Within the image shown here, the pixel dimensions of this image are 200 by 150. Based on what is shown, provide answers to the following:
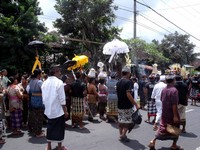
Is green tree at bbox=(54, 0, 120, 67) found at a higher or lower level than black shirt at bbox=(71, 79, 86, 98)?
higher

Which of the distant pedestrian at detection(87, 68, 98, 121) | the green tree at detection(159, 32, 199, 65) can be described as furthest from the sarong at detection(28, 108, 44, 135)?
the green tree at detection(159, 32, 199, 65)

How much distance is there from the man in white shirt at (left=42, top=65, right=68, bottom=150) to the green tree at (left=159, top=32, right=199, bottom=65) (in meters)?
44.7

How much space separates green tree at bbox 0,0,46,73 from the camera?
14656mm

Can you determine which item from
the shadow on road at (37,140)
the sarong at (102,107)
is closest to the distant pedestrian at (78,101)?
the shadow on road at (37,140)

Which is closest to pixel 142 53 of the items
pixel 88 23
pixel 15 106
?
pixel 88 23

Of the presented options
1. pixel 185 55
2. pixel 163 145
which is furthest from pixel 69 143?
pixel 185 55

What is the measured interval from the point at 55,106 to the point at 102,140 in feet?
7.06

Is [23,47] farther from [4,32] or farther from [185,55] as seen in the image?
[185,55]

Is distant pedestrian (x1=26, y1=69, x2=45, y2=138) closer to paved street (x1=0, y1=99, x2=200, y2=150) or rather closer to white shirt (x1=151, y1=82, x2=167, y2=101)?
paved street (x1=0, y1=99, x2=200, y2=150)

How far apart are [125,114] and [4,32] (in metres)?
9.69

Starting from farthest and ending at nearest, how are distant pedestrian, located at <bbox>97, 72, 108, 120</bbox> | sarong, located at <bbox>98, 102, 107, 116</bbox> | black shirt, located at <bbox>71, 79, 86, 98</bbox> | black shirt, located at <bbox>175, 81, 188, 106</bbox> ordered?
sarong, located at <bbox>98, 102, 107, 116</bbox> < distant pedestrian, located at <bbox>97, 72, 108, 120</bbox> < black shirt, located at <bbox>71, 79, 86, 98</bbox> < black shirt, located at <bbox>175, 81, 188, 106</bbox>

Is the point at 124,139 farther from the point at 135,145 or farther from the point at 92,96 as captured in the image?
the point at 92,96

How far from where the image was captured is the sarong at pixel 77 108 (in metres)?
9.02

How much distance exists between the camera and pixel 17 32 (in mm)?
14742
